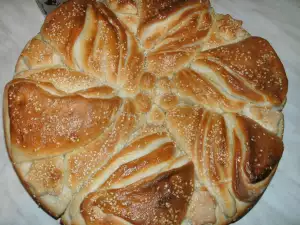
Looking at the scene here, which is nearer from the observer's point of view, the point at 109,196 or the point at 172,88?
the point at 109,196

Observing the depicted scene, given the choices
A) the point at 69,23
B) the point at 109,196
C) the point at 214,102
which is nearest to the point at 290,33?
the point at 214,102

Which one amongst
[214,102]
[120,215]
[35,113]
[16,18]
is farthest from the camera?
[16,18]

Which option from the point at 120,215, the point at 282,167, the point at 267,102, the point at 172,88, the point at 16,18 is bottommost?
the point at 282,167

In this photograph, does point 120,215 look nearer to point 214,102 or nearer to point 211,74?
point 214,102

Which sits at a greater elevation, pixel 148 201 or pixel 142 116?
pixel 142 116

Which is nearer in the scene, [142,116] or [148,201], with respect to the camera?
[148,201]

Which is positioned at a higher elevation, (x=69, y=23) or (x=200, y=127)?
(x=69, y=23)

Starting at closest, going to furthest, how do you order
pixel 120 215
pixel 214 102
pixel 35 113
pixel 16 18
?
pixel 120 215
pixel 35 113
pixel 214 102
pixel 16 18

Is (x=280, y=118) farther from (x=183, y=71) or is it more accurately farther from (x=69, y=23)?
(x=69, y=23)
